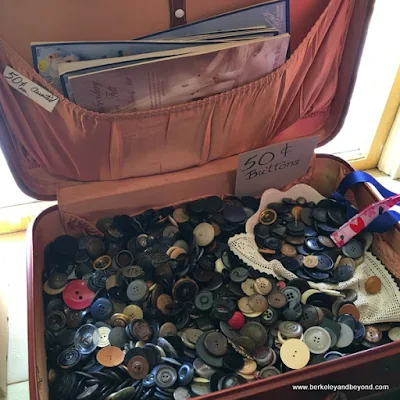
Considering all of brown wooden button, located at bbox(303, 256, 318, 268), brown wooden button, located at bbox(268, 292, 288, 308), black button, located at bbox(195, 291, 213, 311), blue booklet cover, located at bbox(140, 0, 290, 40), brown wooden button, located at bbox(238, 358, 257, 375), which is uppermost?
blue booklet cover, located at bbox(140, 0, 290, 40)

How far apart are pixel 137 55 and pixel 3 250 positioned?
0.75 metres

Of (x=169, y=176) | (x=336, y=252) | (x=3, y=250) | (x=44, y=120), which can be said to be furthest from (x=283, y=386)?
(x=3, y=250)

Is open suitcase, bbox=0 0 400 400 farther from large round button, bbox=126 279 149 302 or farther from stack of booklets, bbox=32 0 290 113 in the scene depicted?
large round button, bbox=126 279 149 302

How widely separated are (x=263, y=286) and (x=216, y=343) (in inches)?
5.9

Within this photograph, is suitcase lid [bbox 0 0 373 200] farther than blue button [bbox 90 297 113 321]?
No

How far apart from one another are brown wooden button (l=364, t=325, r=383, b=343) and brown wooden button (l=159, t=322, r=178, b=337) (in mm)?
355

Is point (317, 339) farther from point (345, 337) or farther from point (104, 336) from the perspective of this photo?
point (104, 336)

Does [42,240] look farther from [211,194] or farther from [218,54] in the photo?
[218,54]

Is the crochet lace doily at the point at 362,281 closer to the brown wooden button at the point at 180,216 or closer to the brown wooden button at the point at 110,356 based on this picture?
the brown wooden button at the point at 180,216

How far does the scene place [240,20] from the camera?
0.84 meters

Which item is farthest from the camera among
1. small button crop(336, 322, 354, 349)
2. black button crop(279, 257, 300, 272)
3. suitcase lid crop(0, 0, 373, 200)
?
black button crop(279, 257, 300, 272)

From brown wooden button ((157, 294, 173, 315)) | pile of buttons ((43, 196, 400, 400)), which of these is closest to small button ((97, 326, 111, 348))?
pile of buttons ((43, 196, 400, 400))

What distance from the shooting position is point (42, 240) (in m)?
0.98

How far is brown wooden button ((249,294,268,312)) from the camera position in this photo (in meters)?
0.91
